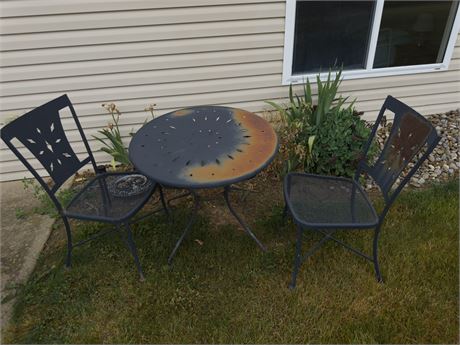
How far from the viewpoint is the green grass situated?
1.99 metres

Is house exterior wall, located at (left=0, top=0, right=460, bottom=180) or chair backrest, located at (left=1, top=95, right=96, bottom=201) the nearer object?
chair backrest, located at (left=1, top=95, right=96, bottom=201)

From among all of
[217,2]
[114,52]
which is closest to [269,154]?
[217,2]

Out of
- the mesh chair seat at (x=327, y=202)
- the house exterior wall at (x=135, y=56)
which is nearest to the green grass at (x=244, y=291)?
the mesh chair seat at (x=327, y=202)

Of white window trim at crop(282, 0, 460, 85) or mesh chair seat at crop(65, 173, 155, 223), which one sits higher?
white window trim at crop(282, 0, 460, 85)

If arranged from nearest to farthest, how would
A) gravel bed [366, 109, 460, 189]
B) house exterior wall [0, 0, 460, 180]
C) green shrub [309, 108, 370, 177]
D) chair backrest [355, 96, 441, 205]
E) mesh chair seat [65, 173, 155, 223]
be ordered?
chair backrest [355, 96, 441, 205], mesh chair seat [65, 173, 155, 223], house exterior wall [0, 0, 460, 180], green shrub [309, 108, 370, 177], gravel bed [366, 109, 460, 189]

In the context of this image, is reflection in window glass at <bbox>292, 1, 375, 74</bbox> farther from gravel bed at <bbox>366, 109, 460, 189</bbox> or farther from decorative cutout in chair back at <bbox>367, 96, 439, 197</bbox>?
decorative cutout in chair back at <bbox>367, 96, 439, 197</bbox>

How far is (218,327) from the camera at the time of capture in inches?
79.4

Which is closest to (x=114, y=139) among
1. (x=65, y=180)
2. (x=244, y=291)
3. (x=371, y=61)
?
(x=65, y=180)

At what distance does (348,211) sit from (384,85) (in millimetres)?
1991

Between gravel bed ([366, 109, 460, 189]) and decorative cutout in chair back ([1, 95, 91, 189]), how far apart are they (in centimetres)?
246

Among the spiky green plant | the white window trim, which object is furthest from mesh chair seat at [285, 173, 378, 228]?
the spiky green plant

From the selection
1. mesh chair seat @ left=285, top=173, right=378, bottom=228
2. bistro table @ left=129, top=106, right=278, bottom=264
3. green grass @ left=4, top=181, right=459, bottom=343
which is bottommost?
green grass @ left=4, top=181, right=459, bottom=343

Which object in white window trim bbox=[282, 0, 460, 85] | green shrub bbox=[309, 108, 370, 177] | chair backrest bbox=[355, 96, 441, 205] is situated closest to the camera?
chair backrest bbox=[355, 96, 441, 205]

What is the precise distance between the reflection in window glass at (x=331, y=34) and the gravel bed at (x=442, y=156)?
91 centimetres
